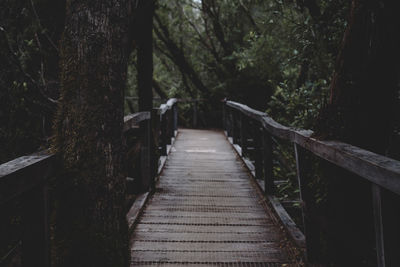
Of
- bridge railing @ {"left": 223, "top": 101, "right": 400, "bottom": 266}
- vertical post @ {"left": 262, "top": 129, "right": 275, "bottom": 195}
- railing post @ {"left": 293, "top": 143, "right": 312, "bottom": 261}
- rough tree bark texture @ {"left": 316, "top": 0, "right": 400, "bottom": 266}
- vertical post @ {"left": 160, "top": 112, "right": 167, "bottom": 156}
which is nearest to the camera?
bridge railing @ {"left": 223, "top": 101, "right": 400, "bottom": 266}

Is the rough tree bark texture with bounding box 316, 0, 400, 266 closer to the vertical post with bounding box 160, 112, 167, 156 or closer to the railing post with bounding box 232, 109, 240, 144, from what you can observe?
the vertical post with bounding box 160, 112, 167, 156

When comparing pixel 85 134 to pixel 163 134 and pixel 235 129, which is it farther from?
pixel 235 129

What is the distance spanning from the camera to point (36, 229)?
1.92 metres

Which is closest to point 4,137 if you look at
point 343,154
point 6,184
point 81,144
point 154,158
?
point 154,158

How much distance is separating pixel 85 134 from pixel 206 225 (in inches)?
85.9

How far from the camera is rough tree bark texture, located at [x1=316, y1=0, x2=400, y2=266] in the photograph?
8.78 ft

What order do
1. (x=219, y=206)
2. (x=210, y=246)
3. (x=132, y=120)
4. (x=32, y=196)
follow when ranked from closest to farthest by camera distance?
(x=32, y=196)
(x=210, y=246)
(x=132, y=120)
(x=219, y=206)

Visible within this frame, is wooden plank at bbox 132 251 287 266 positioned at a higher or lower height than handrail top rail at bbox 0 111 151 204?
lower

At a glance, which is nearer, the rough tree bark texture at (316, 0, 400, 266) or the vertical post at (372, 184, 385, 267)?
the vertical post at (372, 184, 385, 267)

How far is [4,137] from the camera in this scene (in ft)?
14.1

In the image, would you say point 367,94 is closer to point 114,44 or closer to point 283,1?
point 114,44

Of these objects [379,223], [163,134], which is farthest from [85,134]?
[163,134]

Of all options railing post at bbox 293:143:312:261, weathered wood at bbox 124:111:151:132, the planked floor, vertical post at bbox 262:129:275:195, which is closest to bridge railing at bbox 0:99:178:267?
the planked floor

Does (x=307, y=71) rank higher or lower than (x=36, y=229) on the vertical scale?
higher
